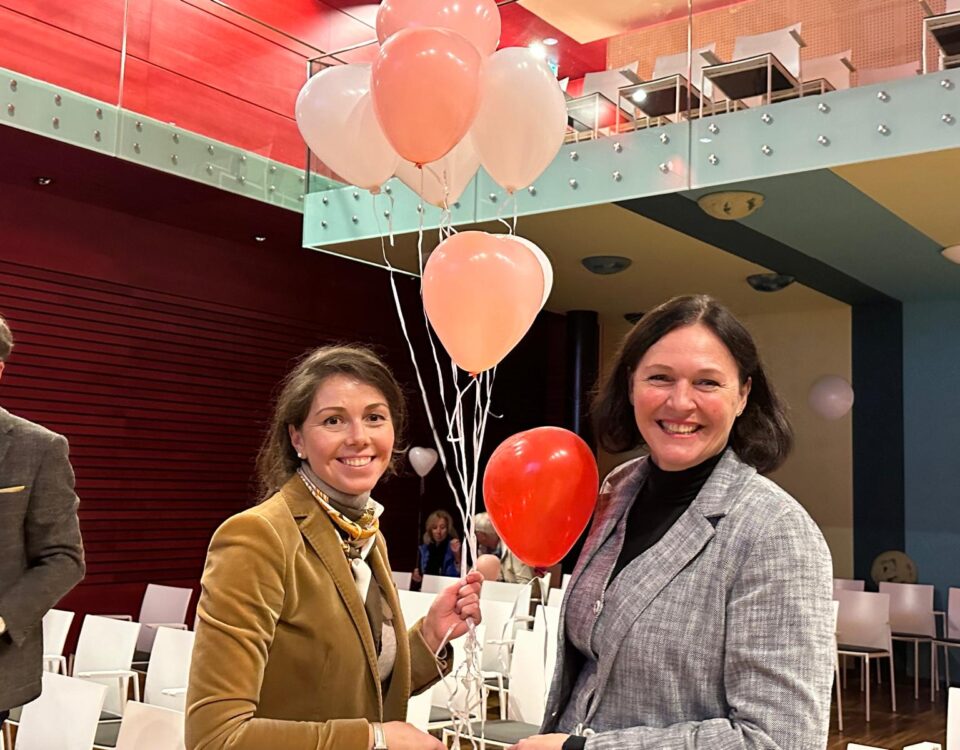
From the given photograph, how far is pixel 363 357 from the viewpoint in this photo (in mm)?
1903

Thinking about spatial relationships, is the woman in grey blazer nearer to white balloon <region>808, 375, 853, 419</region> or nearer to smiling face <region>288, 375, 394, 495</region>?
smiling face <region>288, 375, 394, 495</region>

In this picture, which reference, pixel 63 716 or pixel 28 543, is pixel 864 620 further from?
pixel 28 543

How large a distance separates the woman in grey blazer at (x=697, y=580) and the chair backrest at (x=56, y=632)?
4.01 m

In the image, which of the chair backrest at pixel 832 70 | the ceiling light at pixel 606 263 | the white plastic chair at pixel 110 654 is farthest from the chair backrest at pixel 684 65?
the white plastic chair at pixel 110 654

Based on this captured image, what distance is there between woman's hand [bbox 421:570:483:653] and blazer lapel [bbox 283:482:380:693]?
0.67 feet

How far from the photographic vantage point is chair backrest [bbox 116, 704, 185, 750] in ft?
8.77

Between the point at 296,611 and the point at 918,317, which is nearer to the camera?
the point at 296,611

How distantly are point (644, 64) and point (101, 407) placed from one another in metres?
4.73

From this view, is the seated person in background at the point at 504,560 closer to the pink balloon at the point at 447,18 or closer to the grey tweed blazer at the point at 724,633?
the pink balloon at the point at 447,18

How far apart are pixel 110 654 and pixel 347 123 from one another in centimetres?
297

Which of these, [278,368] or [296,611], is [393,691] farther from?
[278,368]

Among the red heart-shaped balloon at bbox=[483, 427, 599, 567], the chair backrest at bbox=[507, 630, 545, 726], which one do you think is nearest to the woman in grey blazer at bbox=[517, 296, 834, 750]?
the red heart-shaped balloon at bbox=[483, 427, 599, 567]

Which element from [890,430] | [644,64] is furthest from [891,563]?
[644,64]

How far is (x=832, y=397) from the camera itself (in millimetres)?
8773
